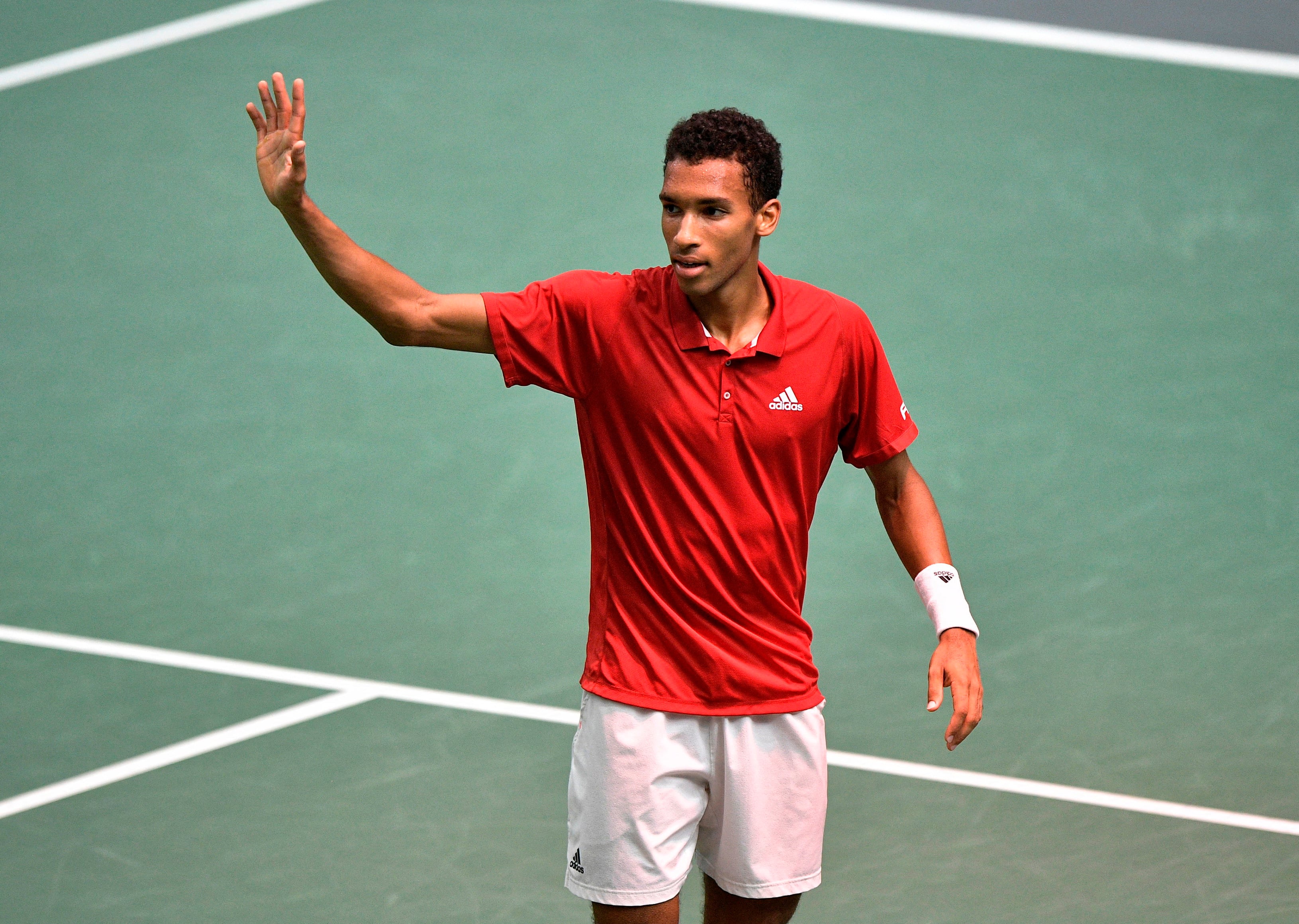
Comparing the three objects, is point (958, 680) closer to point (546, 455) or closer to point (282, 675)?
point (282, 675)

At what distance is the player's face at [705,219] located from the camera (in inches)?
136

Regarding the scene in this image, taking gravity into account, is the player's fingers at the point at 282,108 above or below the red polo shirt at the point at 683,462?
above

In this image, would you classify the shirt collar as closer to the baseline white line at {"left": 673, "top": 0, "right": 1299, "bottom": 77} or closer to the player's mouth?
the player's mouth

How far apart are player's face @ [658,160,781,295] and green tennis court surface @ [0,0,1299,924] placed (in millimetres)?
2159

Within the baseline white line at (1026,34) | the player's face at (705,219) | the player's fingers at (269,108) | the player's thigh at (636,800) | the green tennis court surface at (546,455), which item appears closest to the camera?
the player's fingers at (269,108)

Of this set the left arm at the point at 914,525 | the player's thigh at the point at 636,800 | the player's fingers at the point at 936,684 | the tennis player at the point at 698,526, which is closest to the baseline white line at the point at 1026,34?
the left arm at the point at 914,525

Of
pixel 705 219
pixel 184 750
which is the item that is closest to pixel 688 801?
pixel 705 219

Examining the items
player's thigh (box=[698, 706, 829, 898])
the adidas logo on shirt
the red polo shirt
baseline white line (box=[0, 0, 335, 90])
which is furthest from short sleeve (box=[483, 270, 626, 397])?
baseline white line (box=[0, 0, 335, 90])

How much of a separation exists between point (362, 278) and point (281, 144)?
312 millimetres

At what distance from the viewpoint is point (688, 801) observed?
3641 millimetres

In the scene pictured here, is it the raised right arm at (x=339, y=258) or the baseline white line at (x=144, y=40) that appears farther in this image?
the baseline white line at (x=144, y=40)

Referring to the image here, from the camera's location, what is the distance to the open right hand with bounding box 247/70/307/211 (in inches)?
128

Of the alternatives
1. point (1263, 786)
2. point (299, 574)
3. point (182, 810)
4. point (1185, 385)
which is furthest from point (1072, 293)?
point (182, 810)

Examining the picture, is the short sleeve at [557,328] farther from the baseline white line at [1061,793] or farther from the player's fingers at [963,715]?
the baseline white line at [1061,793]
